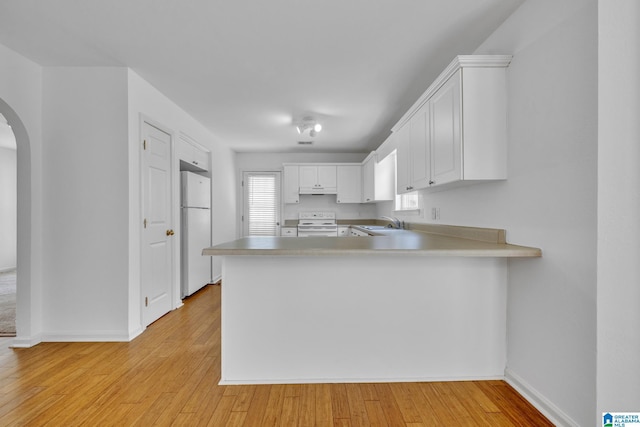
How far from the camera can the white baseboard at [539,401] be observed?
1.58 meters

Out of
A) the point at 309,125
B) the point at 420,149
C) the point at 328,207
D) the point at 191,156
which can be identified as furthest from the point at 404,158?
the point at 328,207

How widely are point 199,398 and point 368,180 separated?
4313mm

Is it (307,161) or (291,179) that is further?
(307,161)

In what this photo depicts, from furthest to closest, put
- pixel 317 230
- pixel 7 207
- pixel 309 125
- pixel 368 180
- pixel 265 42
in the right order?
pixel 7 207 → pixel 317 230 → pixel 368 180 → pixel 309 125 → pixel 265 42

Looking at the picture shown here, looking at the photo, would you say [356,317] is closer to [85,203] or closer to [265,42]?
[265,42]

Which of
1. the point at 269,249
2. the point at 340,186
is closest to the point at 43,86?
the point at 269,249

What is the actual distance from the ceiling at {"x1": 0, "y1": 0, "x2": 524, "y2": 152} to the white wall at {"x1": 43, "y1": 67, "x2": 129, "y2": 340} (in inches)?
11.3

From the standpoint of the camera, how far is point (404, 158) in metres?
3.19

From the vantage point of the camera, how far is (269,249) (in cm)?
176

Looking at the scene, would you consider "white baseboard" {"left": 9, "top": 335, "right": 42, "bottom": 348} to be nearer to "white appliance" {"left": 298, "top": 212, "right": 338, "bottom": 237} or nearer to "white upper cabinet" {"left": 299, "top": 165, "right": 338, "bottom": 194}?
"white appliance" {"left": 298, "top": 212, "right": 338, "bottom": 237}

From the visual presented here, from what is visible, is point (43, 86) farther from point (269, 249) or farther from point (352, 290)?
point (352, 290)

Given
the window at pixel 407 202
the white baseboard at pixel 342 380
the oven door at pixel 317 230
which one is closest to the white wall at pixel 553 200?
the white baseboard at pixel 342 380

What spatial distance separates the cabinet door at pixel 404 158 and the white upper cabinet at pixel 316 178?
2837 millimetres

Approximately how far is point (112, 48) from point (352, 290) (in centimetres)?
265
